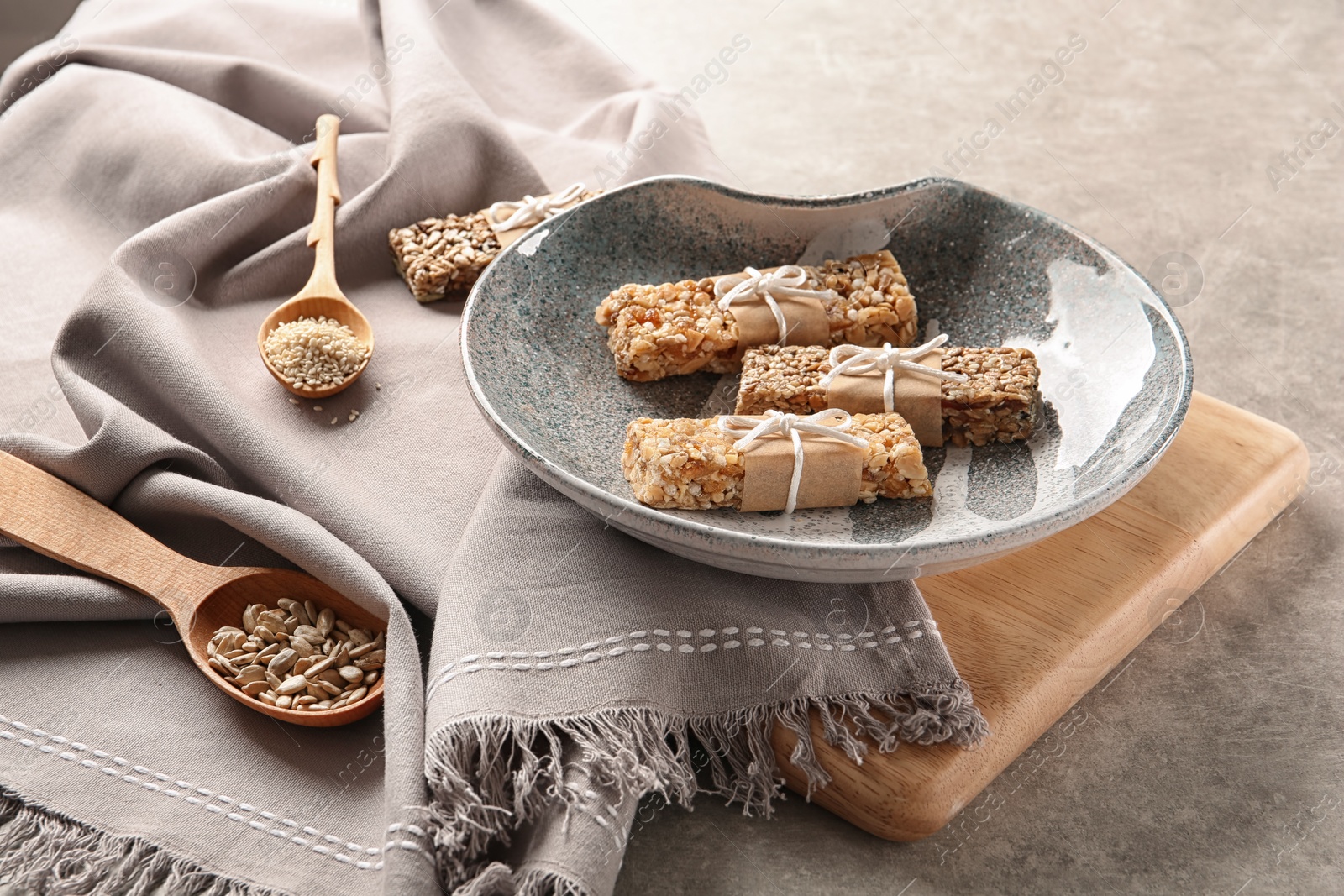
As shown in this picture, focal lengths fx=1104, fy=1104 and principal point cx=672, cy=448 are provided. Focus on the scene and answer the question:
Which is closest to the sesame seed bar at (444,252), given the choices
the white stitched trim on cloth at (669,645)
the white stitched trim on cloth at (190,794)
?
the white stitched trim on cloth at (669,645)

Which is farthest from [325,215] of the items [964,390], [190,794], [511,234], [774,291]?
[964,390]

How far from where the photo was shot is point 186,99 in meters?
2.85

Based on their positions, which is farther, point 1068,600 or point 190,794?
point 1068,600

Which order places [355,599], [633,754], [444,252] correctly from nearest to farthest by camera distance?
[633,754] → [355,599] → [444,252]

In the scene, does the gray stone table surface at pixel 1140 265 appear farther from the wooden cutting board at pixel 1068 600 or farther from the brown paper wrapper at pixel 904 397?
the brown paper wrapper at pixel 904 397

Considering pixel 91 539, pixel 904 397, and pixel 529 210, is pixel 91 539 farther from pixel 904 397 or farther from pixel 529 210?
pixel 904 397

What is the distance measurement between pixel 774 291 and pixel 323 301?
970mm

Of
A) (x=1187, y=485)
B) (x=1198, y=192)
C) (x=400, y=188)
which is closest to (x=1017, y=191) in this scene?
(x=1198, y=192)

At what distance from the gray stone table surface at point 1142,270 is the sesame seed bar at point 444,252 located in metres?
0.44

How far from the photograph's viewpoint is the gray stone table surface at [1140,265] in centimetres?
161

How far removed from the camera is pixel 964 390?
1948 millimetres

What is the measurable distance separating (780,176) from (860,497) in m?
1.88

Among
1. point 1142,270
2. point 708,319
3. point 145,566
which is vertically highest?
point 708,319

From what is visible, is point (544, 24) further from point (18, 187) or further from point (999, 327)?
point (999, 327)
